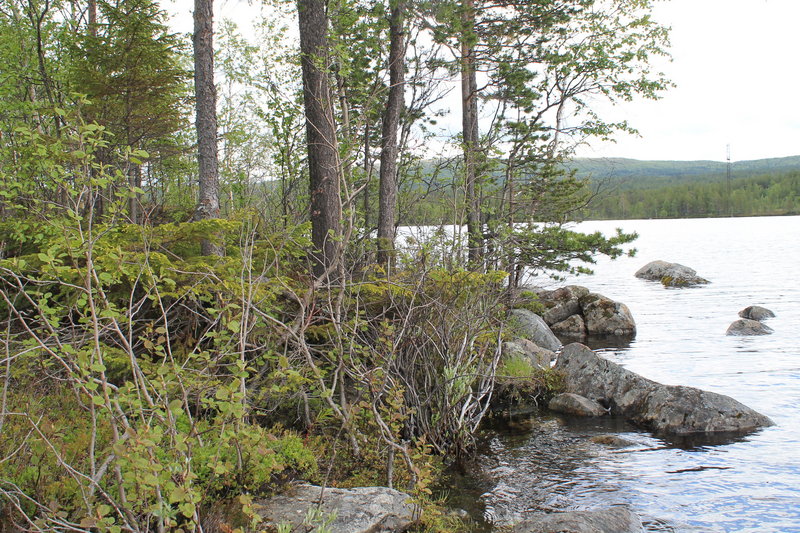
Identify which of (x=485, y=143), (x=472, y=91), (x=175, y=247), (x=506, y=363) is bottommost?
(x=506, y=363)

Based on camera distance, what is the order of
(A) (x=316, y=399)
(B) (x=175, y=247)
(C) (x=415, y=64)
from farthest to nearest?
1. (C) (x=415, y=64)
2. (B) (x=175, y=247)
3. (A) (x=316, y=399)

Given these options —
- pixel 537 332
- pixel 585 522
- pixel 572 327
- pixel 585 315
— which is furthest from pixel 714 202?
pixel 585 522

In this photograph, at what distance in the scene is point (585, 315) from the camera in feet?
55.5

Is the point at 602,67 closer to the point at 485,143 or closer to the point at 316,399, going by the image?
the point at 485,143

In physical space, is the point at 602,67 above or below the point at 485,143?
above

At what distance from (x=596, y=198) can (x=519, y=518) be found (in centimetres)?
1171

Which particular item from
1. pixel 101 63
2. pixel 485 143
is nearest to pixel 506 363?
pixel 485 143

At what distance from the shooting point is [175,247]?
23.9ft

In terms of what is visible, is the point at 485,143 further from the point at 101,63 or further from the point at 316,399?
the point at 316,399

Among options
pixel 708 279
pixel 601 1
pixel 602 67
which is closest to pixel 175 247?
pixel 602 67

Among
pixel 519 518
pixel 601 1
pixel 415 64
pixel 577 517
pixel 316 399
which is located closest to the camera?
pixel 577 517

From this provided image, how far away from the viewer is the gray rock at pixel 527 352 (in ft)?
33.1

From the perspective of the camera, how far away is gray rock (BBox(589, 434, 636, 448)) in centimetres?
746

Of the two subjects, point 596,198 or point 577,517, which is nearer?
Result: point 577,517
